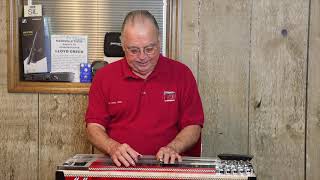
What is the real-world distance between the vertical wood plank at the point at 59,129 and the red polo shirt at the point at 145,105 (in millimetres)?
411

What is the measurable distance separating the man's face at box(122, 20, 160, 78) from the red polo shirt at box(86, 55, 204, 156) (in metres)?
0.07

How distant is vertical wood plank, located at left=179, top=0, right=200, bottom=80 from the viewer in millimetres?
2160

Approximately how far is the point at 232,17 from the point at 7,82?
1126 millimetres

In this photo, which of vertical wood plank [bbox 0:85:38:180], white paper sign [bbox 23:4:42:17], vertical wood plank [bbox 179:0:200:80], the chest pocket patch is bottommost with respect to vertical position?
vertical wood plank [bbox 0:85:38:180]

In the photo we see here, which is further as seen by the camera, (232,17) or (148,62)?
(232,17)

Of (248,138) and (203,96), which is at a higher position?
(203,96)

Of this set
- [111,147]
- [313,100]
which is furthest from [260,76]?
[111,147]

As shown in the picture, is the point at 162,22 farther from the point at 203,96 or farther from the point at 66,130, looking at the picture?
the point at 66,130

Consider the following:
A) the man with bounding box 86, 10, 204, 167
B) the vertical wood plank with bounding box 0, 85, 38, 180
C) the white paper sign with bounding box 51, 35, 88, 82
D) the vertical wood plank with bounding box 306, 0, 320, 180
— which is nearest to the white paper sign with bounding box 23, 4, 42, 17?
the white paper sign with bounding box 51, 35, 88, 82

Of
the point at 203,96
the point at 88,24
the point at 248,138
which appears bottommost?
the point at 248,138

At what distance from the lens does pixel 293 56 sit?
2148 mm

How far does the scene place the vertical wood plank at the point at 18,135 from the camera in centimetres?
226

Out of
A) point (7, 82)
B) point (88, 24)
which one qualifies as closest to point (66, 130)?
point (7, 82)

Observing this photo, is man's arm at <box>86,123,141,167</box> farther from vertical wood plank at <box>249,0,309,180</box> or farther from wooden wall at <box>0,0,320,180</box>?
vertical wood plank at <box>249,0,309,180</box>
